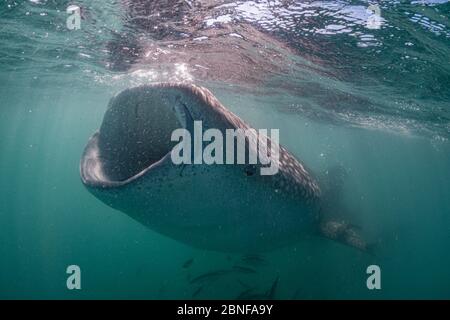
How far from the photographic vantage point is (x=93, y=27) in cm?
980

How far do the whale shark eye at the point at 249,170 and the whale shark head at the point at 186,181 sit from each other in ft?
0.04

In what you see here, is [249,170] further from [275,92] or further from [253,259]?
[275,92]

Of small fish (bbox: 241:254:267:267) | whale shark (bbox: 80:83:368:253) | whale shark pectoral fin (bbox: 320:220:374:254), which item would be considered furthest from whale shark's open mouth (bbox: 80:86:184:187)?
whale shark pectoral fin (bbox: 320:220:374:254)

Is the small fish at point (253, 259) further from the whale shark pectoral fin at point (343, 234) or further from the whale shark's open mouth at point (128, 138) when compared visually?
the whale shark's open mouth at point (128, 138)

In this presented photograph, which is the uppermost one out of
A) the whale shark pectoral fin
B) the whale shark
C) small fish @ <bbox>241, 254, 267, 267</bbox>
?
the whale shark

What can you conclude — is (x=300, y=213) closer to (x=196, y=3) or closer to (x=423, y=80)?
(x=196, y=3)

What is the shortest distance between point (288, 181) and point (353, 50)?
6.56m

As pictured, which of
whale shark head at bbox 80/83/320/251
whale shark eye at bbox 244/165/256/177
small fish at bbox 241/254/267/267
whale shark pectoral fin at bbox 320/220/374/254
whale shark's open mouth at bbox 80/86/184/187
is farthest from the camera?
small fish at bbox 241/254/267/267

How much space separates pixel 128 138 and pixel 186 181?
1.94 meters

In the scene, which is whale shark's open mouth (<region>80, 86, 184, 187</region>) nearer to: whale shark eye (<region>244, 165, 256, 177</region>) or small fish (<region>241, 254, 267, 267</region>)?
whale shark eye (<region>244, 165, 256, 177</region>)

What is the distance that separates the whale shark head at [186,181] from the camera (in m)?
3.19

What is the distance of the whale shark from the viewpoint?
10.5 ft

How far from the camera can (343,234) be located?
8219 mm
